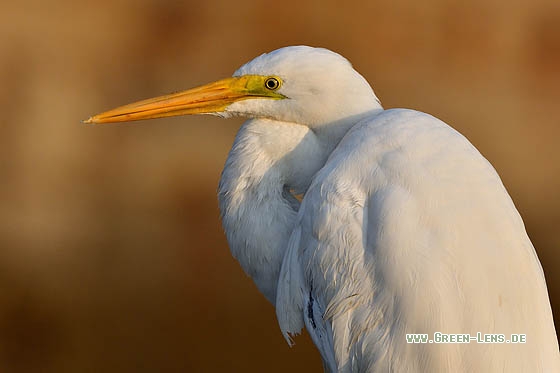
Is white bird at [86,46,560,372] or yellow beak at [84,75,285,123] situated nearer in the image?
white bird at [86,46,560,372]

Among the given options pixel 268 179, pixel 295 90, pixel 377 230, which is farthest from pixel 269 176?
pixel 377 230

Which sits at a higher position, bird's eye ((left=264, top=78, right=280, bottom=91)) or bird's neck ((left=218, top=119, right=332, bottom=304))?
bird's eye ((left=264, top=78, right=280, bottom=91))

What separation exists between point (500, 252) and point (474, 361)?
17 centimetres

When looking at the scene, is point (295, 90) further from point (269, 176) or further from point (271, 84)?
point (269, 176)

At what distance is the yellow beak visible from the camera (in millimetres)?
1386

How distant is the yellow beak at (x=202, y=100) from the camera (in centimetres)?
139

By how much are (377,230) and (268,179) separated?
Result: 0.96ft

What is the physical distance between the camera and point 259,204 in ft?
4.51

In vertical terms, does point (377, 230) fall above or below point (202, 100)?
below

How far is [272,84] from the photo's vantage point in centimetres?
137

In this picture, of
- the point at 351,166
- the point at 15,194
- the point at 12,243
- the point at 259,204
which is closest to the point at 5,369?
the point at 12,243

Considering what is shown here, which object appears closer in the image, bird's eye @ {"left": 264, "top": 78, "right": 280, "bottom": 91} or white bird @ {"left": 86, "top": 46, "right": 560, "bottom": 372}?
white bird @ {"left": 86, "top": 46, "right": 560, "bottom": 372}

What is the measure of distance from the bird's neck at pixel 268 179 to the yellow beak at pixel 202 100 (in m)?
0.06

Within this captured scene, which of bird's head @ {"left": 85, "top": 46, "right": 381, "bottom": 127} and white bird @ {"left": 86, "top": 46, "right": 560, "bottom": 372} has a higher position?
bird's head @ {"left": 85, "top": 46, "right": 381, "bottom": 127}
